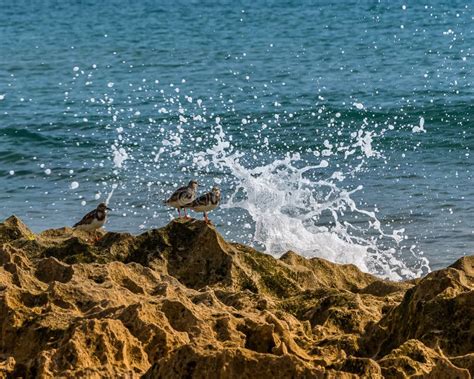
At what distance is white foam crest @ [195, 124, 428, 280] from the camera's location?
660 inches

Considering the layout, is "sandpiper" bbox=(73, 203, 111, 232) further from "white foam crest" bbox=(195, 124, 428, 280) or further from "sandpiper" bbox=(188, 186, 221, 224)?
"white foam crest" bbox=(195, 124, 428, 280)

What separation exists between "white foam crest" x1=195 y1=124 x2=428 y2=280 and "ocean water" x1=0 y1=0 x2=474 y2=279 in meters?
0.04

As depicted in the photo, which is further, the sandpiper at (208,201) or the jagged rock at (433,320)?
the sandpiper at (208,201)

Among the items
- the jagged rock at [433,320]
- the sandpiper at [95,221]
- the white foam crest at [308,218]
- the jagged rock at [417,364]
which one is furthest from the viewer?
the white foam crest at [308,218]

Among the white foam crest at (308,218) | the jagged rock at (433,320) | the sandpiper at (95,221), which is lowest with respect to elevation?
the white foam crest at (308,218)

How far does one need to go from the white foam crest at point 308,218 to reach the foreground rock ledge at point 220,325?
6.63 meters

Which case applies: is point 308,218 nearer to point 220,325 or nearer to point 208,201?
point 208,201

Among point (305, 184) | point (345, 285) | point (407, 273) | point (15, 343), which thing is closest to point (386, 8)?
point (305, 184)

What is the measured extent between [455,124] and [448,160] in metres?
3.90

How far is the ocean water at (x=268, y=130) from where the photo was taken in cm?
1866

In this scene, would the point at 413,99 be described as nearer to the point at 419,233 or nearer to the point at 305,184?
the point at 305,184

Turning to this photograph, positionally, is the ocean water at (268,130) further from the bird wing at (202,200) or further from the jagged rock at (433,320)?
the jagged rock at (433,320)

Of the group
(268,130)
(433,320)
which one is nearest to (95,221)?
(433,320)

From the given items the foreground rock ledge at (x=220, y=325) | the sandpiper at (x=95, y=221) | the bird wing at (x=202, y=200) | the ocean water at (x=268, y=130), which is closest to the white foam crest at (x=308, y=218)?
the ocean water at (x=268, y=130)
